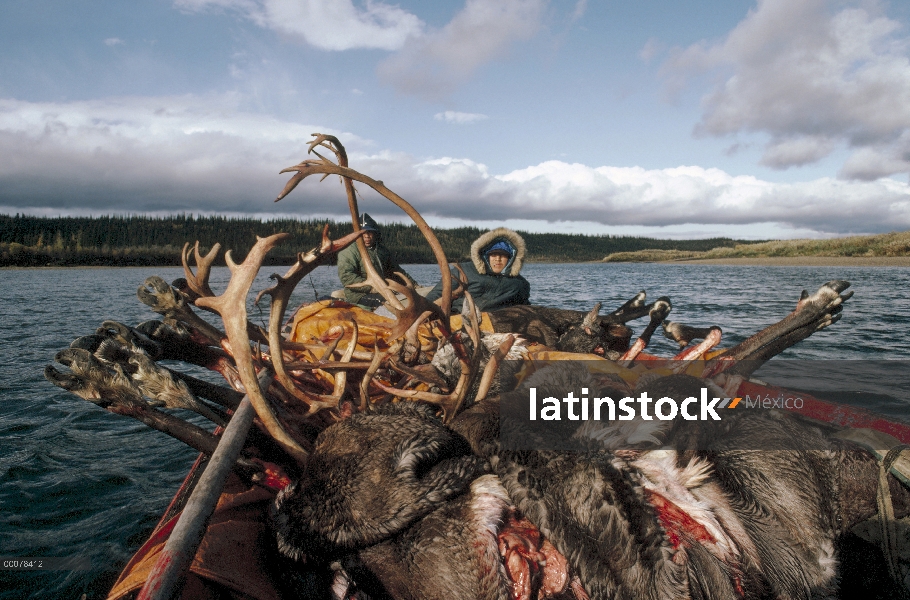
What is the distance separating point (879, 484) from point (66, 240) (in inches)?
3056

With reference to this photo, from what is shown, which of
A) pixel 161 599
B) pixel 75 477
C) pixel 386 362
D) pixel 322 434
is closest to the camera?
pixel 161 599

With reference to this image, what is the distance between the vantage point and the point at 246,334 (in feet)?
8.52

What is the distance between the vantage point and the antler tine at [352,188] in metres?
2.39

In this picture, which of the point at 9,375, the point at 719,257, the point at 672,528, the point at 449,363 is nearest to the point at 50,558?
the point at 449,363

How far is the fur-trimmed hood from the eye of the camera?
6.49 m

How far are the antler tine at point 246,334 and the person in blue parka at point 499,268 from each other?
3.80 m

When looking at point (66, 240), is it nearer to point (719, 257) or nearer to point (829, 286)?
point (829, 286)

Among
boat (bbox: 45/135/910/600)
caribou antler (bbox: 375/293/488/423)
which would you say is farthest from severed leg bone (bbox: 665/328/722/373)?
caribou antler (bbox: 375/293/488/423)

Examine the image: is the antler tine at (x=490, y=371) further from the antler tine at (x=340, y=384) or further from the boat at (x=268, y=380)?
the antler tine at (x=340, y=384)

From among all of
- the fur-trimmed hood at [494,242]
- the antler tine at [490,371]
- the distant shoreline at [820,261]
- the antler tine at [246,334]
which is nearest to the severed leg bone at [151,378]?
the antler tine at [246,334]

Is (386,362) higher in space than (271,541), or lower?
higher

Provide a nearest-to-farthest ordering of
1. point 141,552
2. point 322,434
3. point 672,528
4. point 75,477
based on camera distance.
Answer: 1. point 672,528
2. point 141,552
3. point 322,434
4. point 75,477

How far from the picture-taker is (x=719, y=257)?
78.5m

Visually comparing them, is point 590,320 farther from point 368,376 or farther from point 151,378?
point 151,378
